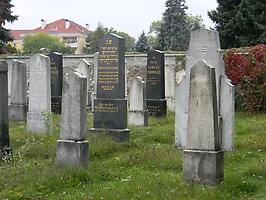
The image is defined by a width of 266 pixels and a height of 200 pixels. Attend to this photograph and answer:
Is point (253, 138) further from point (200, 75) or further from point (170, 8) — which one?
point (170, 8)

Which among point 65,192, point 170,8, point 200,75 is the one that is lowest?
point 65,192

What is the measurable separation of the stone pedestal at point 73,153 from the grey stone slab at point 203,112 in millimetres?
2241

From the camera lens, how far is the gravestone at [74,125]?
962cm

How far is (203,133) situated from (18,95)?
9.99m

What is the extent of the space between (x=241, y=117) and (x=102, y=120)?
21.6 ft

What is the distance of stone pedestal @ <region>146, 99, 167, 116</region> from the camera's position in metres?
18.0

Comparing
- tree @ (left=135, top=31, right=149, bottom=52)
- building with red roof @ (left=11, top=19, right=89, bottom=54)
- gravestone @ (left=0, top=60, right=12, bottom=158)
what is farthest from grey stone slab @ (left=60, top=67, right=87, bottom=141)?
building with red roof @ (left=11, top=19, right=89, bottom=54)

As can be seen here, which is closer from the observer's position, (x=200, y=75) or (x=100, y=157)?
(x=200, y=75)

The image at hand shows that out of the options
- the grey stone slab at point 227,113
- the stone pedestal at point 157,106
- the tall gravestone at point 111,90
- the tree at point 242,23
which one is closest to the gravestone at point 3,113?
the tall gravestone at point 111,90

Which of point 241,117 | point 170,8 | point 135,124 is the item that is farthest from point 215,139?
point 170,8

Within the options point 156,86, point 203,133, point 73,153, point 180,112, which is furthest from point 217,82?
point 156,86

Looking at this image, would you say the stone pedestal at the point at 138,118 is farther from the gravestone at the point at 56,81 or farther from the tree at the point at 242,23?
the tree at the point at 242,23

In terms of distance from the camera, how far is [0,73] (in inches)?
420

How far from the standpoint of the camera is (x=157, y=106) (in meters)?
18.0
